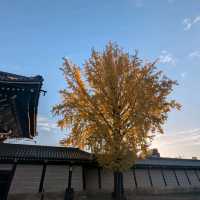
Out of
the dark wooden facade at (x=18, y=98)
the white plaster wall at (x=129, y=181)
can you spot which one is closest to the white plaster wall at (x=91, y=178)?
the white plaster wall at (x=129, y=181)

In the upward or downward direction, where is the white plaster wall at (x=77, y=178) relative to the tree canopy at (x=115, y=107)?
downward

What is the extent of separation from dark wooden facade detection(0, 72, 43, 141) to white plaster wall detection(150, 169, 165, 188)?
12.9 m

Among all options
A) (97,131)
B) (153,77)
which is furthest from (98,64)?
(97,131)

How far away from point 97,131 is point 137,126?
7.96ft

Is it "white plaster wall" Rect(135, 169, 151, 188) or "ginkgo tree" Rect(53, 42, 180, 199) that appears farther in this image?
"white plaster wall" Rect(135, 169, 151, 188)

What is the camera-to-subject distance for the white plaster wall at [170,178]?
1762 cm

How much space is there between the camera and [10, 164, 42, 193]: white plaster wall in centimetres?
1152

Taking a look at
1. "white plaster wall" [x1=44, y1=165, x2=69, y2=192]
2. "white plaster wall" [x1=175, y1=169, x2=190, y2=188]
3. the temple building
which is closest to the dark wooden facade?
the temple building

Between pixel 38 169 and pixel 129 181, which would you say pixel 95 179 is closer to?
pixel 129 181

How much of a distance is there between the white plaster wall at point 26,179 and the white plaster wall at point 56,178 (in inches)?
22.6

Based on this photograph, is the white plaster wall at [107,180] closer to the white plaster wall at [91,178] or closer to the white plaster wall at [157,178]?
the white plaster wall at [91,178]

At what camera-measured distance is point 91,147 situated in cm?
1120

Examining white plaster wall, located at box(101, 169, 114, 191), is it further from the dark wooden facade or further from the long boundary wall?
the dark wooden facade

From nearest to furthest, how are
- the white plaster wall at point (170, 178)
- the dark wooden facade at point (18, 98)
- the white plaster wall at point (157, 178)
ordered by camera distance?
the dark wooden facade at point (18, 98)
the white plaster wall at point (157, 178)
the white plaster wall at point (170, 178)
